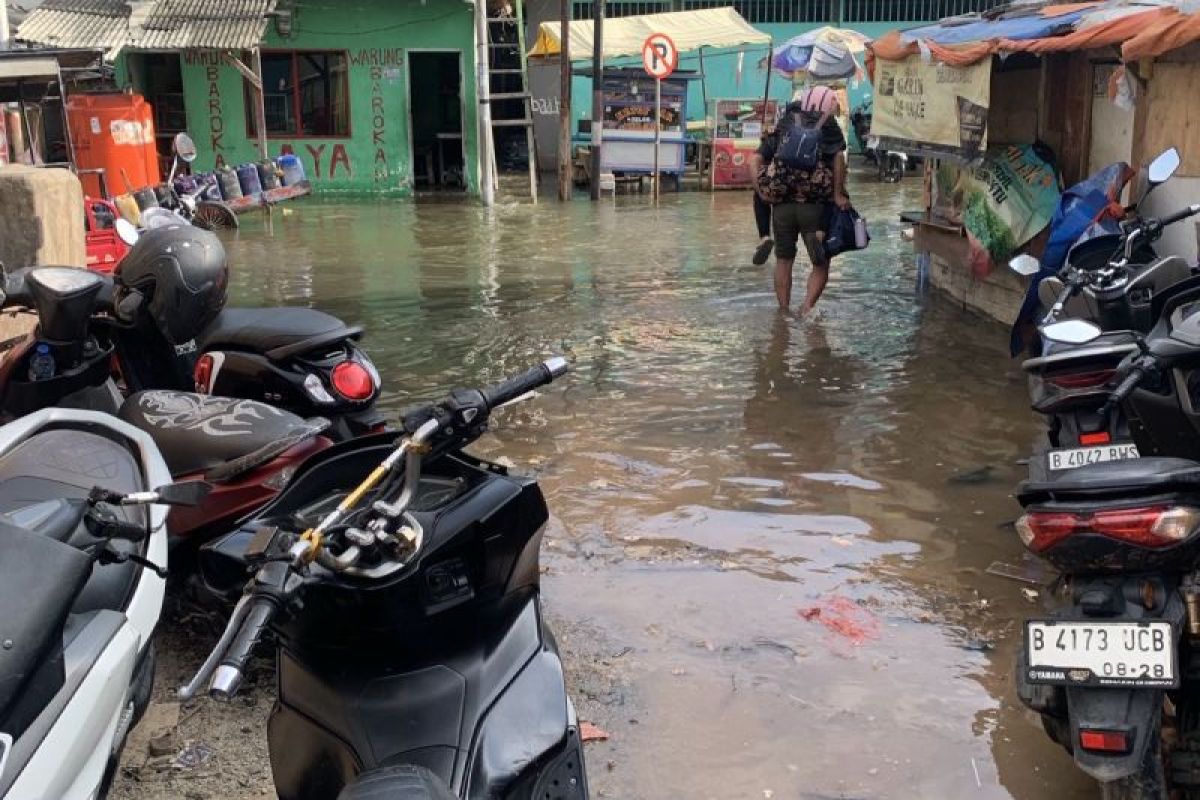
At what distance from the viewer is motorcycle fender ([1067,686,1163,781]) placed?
254 centimetres

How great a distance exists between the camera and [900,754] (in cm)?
332

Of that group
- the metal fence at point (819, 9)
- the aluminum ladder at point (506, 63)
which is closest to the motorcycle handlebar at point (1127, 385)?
the aluminum ladder at point (506, 63)

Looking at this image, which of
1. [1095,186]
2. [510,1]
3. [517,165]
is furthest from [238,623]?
[517,165]

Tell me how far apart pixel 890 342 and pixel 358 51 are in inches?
504

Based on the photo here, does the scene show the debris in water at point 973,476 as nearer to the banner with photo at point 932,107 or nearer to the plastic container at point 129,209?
the banner with photo at point 932,107

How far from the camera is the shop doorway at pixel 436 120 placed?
20.5 m

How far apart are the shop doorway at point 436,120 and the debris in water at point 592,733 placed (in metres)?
17.3

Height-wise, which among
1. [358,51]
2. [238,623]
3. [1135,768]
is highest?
[358,51]

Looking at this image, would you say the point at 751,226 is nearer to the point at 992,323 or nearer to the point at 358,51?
the point at 992,323

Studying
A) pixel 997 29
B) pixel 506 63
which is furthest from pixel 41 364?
pixel 506 63

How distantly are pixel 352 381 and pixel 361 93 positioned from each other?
618 inches

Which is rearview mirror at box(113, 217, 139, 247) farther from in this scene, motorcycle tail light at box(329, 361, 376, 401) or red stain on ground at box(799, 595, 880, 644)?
red stain on ground at box(799, 595, 880, 644)

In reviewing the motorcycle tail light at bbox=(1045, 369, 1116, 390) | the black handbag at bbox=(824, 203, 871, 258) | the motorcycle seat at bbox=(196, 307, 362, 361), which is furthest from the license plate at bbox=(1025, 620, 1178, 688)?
the black handbag at bbox=(824, 203, 871, 258)

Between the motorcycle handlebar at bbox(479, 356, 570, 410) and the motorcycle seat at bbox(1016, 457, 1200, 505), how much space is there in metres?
1.23
